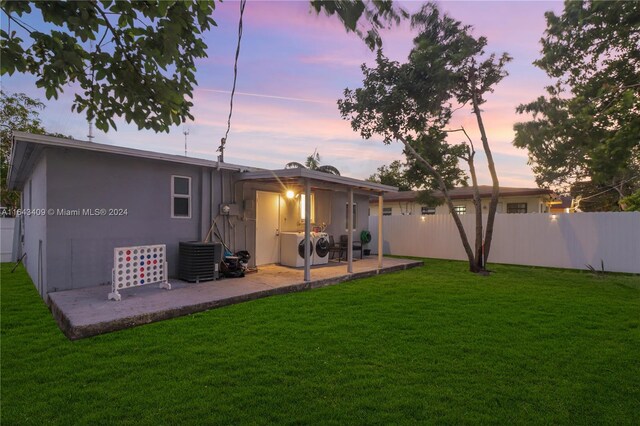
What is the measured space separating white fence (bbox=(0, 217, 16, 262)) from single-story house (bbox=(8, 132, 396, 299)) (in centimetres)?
418

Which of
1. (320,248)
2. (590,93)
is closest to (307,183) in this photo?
(320,248)

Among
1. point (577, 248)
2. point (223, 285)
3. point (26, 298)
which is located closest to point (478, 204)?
point (577, 248)

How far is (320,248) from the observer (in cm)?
1025

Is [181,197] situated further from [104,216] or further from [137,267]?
[137,267]

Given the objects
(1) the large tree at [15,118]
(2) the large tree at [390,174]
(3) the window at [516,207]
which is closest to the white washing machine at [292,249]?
(1) the large tree at [15,118]

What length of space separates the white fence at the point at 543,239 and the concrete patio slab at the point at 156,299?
6.66m

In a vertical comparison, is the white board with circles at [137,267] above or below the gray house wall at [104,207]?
below

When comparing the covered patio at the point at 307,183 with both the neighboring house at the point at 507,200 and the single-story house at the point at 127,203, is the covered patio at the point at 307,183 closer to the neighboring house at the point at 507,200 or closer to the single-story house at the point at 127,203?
the single-story house at the point at 127,203

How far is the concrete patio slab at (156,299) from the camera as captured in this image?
4.50 meters

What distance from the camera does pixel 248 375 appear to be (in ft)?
10.8

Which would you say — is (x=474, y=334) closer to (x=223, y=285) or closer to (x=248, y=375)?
(x=248, y=375)

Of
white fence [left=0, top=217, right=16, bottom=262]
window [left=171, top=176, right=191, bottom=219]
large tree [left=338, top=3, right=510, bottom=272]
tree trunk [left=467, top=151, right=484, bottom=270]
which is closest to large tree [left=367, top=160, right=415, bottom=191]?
large tree [left=338, top=3, right=510, bottom=272]

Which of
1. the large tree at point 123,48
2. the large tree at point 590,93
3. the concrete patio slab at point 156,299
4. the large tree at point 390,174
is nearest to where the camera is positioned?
the large tree at point 123,48

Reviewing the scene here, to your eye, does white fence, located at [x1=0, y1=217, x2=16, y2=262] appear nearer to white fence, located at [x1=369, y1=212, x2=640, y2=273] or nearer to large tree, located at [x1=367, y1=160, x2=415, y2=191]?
white fence, located at [x1=369, y1=212, x2=640, y2=273]
